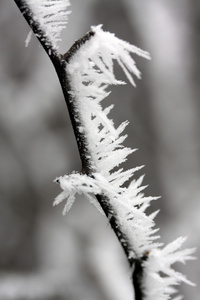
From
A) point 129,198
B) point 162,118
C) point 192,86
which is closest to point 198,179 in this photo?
point 162,118

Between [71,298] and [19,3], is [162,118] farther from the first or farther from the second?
[19,3]

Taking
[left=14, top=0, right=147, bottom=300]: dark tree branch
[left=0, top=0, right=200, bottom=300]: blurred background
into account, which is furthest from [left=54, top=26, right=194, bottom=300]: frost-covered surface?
[left=0, top=0, right=200, bottom=300]: blurred background

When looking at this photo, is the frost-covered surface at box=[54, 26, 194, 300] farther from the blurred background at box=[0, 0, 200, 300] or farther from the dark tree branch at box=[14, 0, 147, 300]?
the blurred background at box=[0, 0, 200, 300]

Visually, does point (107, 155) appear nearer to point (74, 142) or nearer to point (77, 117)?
point (77, 117)

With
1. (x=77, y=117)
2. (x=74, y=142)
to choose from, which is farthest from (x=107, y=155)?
(x=74, y=142)

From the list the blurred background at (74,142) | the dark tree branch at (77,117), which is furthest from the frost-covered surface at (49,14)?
the blurred background at (74,142)

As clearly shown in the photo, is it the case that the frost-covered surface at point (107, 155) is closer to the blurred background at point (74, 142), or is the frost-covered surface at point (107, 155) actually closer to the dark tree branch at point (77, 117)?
the dark tree branch at point (77, 117)
